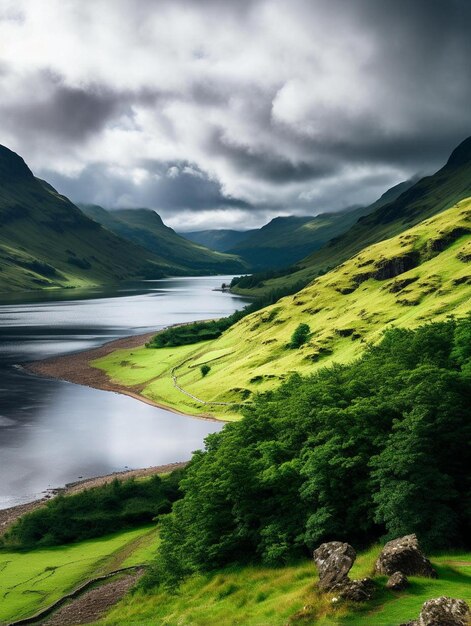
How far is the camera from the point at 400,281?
15538 centimetres

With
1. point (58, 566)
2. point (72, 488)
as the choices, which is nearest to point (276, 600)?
point (58, 566)

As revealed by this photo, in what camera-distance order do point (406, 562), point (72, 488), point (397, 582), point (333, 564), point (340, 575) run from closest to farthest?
point (397, 582)
point (340, 575)
point (406, 562)
point (333, 564)
point (72, 488)

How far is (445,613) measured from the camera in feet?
66.2

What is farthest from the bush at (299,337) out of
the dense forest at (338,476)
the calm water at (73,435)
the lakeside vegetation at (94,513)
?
the dense forest at (338,476)

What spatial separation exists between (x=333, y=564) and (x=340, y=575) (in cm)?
100

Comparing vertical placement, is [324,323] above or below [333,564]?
above

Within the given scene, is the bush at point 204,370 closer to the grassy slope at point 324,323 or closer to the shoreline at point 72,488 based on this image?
the grassy slope at point 324,323

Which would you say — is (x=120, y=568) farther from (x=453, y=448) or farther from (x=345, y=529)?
(x=453, y=448)

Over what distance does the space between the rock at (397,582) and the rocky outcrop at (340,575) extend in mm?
907

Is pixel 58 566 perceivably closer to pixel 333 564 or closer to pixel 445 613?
pixel 333 564

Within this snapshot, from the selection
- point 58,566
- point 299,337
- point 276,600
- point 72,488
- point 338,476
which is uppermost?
point 299,337

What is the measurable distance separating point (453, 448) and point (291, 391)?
29271mm

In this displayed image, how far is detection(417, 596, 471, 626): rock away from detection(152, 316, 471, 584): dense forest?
14.4 m

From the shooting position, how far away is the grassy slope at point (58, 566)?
153 ft
